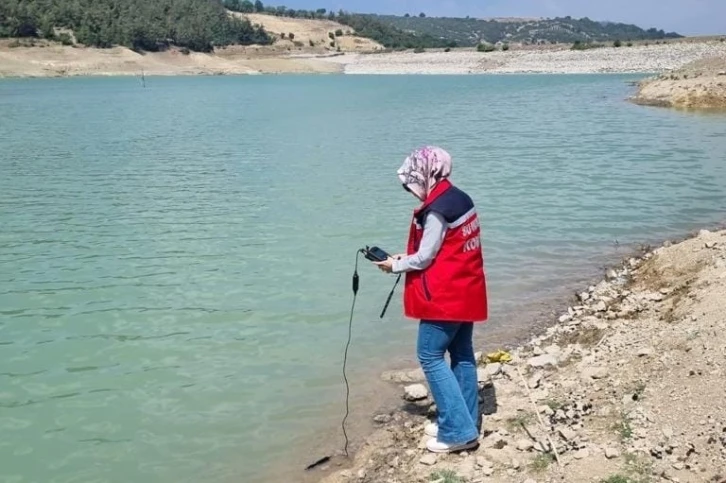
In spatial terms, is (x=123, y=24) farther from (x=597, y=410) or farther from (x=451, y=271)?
(x=597, y=410)

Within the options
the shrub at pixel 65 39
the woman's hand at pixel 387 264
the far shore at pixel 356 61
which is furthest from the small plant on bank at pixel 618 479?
the shrub at pixel 65 39

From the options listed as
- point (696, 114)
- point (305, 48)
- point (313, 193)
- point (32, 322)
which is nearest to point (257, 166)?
point (313, 193)

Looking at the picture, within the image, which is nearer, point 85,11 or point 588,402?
point 588,402

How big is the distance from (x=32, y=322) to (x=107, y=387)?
2.46 m

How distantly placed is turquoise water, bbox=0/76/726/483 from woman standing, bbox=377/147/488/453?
149 centimetres

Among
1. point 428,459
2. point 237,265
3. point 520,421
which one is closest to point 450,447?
point 428,459

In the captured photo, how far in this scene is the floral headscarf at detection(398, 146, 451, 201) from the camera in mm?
5141

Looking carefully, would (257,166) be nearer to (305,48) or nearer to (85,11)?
(85,11)

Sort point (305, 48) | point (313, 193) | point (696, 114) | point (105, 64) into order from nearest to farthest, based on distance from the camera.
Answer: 1. point (313, 193)
2. point (696, 114)
3. point (105, 64)
4. point (305, 48)

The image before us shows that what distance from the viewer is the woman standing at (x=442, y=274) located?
516cm

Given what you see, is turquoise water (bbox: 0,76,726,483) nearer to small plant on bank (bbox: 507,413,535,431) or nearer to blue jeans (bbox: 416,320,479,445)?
blue jeans (bbox: 416,320,479,445)

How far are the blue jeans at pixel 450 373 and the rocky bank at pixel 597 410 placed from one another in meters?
0.20

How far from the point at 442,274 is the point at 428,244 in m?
0.26

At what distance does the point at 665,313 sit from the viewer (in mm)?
7980
